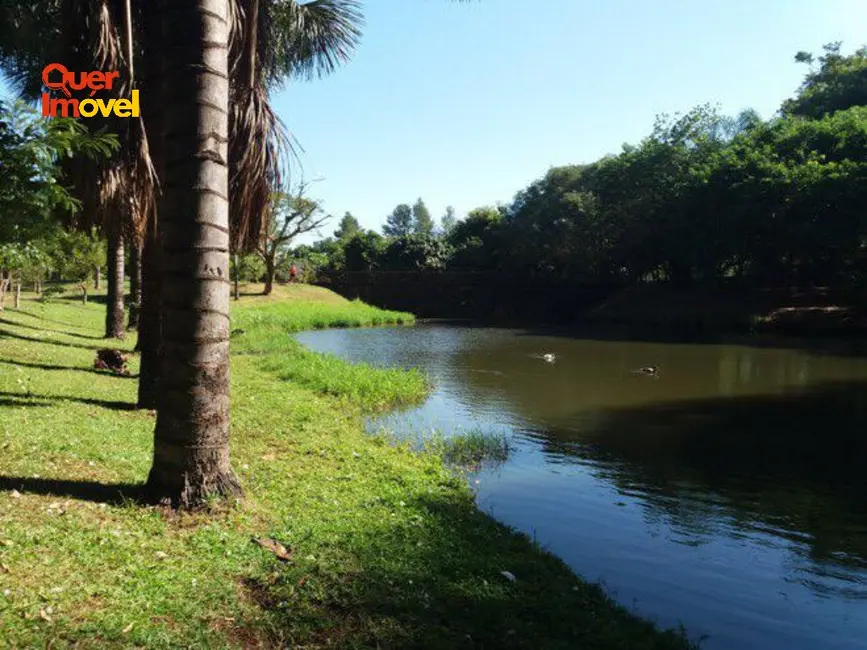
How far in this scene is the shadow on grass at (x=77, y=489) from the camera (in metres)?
4.82

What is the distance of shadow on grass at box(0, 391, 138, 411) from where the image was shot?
798 centimetres

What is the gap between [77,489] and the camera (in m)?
5.01

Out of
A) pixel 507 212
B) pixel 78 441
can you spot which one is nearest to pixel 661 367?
pixel 78 441

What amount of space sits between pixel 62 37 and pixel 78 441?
415 cm

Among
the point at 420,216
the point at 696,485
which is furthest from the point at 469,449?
the point at 420,216

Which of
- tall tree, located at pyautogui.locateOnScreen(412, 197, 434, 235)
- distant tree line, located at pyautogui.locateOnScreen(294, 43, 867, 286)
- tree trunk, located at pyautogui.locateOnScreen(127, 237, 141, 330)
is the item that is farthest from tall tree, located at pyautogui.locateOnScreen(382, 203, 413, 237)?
tree trunk, located at pyautogui.locateOnScreen(127, 237, 141, 330)

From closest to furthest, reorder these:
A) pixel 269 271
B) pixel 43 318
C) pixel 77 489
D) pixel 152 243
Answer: pixel 77 489
pixel 152 243
pixel 43 318
pixel 269 271

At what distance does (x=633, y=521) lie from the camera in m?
7.18

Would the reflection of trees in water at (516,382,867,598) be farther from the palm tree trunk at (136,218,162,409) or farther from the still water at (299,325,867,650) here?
the palm tree trunk at (136,218,162,409)

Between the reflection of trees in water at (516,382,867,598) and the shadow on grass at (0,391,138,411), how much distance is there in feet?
20.9

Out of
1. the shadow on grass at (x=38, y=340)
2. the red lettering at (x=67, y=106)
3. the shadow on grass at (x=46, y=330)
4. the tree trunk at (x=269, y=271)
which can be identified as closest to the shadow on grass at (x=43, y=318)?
the shadow on grass at (x=46, y=330)

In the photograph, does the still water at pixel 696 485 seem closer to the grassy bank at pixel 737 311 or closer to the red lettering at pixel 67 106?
the red lettering at pixel 67 106

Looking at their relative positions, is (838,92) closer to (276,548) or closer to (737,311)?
(737,311)

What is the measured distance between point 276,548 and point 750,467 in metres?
7.78
